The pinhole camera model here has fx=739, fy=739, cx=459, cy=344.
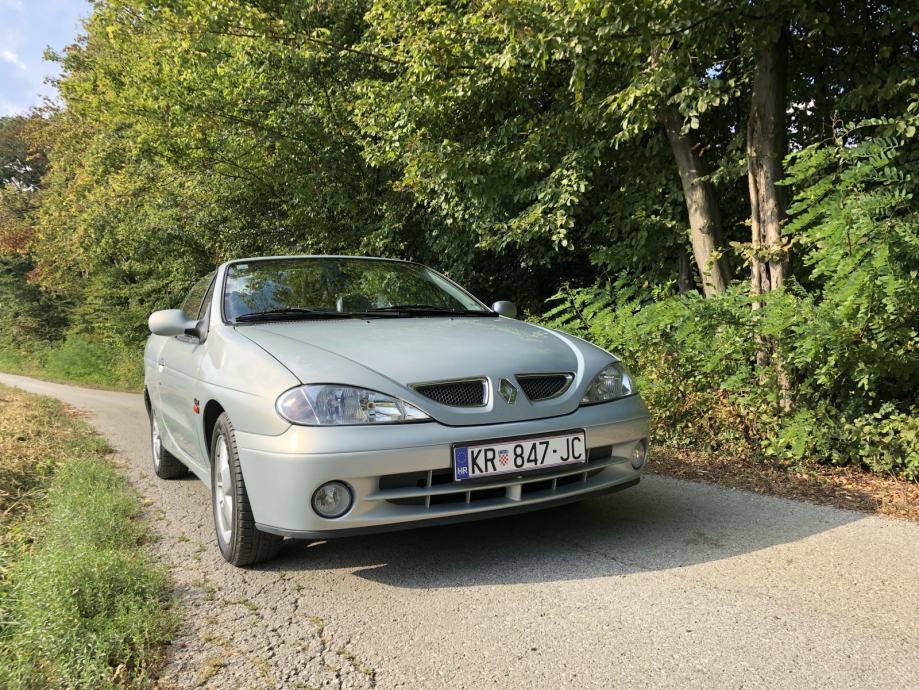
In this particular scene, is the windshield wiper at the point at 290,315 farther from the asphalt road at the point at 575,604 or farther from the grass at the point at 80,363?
the grass at the point at 80,363

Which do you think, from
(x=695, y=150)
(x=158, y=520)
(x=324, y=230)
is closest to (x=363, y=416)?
(x=158, y=520)

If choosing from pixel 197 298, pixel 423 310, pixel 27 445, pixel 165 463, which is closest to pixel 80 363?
pixel 27 445

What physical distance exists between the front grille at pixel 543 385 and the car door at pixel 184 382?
70.1 inches

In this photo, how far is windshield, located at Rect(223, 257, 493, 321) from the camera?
419cm

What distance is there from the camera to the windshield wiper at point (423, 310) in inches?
170

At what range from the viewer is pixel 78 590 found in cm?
283

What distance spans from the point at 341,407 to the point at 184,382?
5.69ft

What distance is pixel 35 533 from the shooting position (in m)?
3.93

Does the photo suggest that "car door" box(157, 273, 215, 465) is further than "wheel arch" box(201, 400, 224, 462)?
Yes

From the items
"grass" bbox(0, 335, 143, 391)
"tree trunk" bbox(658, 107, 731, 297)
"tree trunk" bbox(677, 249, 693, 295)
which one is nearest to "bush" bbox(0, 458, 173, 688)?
"tree trunk" bbox(658, 107, 731, 297)

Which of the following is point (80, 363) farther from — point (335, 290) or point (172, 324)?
point (335, 290)

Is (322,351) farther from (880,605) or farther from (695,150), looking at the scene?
(695,150)

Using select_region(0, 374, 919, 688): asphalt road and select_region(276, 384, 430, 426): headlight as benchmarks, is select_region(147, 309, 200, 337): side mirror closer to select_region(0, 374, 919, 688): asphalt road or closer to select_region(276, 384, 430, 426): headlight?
select_region(0, 374, 919, 688): asphalt road

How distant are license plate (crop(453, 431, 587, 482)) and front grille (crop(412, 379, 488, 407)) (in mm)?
204
